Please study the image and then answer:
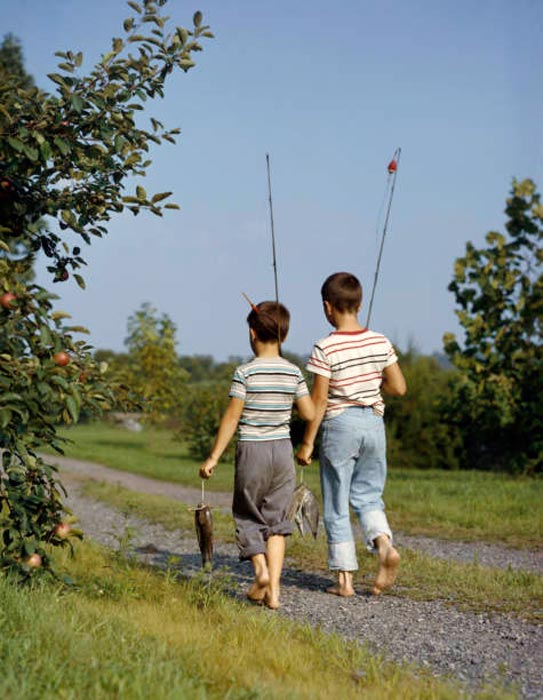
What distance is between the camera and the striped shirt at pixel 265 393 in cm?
564

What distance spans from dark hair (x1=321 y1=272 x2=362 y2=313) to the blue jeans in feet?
2.35

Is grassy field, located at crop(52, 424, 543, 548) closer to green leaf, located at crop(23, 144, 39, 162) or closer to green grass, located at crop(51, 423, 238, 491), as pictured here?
green grass, located at crop(51, 423, 238, 491)

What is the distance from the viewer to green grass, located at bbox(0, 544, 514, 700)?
326 centimetres

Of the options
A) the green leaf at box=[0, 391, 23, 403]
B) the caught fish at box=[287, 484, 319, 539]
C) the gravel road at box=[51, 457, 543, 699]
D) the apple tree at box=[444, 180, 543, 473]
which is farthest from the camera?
the apple tree at box=[444, 180, 543, 473]

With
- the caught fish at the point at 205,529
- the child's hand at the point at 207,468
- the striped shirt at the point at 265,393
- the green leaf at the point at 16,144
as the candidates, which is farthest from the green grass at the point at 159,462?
the green leaf at the point at 16,144

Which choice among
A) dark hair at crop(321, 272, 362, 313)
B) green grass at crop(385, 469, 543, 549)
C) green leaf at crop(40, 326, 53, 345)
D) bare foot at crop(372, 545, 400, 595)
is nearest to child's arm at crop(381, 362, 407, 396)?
dark hair at crop(321, 272, 362, 313)

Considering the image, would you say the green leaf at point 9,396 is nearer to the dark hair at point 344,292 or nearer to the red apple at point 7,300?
the red apple at point 7,300

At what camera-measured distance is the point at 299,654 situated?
4.05 m

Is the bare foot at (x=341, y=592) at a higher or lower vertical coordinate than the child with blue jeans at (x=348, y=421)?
lower

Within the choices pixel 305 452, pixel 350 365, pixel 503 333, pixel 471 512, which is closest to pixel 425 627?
pixel 305 452

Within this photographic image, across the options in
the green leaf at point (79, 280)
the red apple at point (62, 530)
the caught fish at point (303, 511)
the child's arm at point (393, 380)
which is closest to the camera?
the red apple at point (62, 530)

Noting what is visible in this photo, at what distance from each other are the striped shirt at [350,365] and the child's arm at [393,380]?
12 centimetres

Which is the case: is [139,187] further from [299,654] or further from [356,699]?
[356,699]

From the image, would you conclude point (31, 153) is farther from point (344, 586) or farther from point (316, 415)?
point (344, 586)
